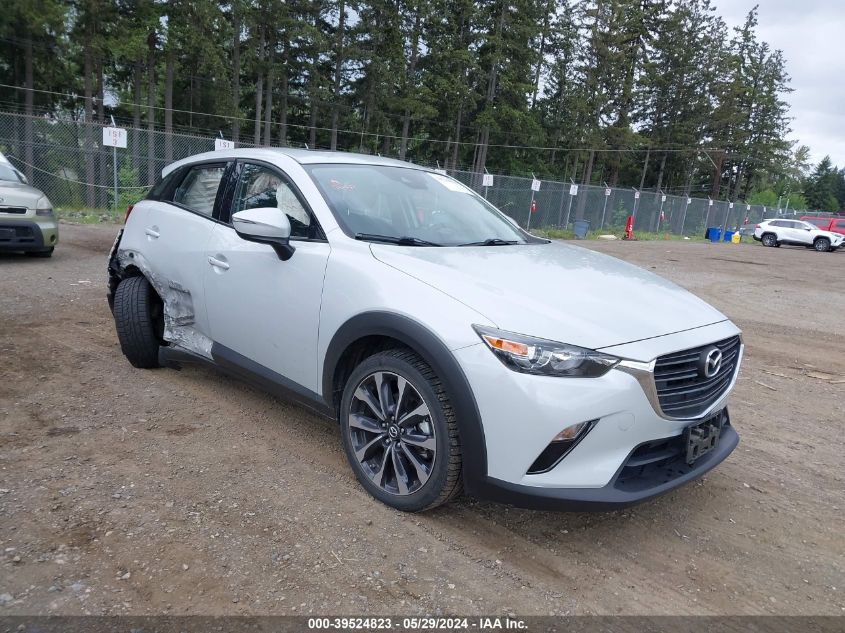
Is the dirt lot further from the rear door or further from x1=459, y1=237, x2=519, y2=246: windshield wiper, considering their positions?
x1=459, y1=237, x2=519, y2=246: windshield wiper

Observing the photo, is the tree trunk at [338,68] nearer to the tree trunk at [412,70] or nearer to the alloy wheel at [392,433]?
the tree trunk at [412,70]

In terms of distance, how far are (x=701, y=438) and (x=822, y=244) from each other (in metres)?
33.9

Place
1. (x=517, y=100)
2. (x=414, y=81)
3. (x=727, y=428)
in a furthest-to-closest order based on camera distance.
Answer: (x=517, y=100)
(x=414, y=81)
(x=727, y=428)

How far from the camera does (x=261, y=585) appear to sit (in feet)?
7.54

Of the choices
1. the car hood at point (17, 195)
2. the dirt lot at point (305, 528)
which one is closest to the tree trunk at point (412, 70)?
the car hood at point (17, 195)

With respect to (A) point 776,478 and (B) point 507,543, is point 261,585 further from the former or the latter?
(A) point 776,478

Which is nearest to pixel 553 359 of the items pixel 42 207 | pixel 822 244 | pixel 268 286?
pixel 268 286

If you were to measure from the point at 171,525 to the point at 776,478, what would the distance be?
325 cm

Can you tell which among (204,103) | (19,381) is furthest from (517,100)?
(19,381)

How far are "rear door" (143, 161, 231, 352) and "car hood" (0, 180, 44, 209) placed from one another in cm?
507

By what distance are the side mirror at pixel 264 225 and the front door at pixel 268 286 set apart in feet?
0.44

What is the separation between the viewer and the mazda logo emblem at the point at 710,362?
103 inches

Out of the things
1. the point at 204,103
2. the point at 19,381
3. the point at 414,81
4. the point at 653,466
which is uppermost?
the point at 414,81

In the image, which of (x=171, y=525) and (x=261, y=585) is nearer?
(x=261, y=585)
